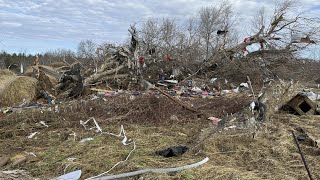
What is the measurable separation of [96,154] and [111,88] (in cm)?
742

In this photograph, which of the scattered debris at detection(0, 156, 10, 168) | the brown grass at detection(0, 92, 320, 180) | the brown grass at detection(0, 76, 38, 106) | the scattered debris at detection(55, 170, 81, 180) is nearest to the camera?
the scattered debris at detection(55, 170, 81, 180)

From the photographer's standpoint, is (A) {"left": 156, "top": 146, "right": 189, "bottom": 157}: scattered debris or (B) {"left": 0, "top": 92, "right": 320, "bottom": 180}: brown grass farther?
(A) {"left": 156, "top": 146, "right": 189, "bottom": 157}: scattered debris

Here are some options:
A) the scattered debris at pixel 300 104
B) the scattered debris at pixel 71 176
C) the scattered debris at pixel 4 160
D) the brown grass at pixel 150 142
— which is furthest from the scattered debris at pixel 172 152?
the scattered debris at pixel 300 104

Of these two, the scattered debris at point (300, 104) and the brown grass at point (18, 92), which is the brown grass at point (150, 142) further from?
the brown grass at point (18, 92)

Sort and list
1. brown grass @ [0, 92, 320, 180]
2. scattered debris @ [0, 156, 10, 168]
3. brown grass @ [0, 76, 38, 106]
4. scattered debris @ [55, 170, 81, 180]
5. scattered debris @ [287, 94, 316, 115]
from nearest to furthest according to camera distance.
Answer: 1. scattered debris @ [55, 170, 81, 180]
2. brown grass @ [0, 92, 320, 180]
3. scattered debris @ [0, 156, 10, 168]
4. scattered debris @ [287, 94, 316, 115]
5. brown grass @ [0, 76, 38, 106]

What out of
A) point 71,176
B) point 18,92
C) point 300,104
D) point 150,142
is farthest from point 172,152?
point 18,92

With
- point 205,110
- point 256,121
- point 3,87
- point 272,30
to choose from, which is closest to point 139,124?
point 205,110

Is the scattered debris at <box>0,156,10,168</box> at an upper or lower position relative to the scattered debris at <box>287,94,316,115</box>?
lower

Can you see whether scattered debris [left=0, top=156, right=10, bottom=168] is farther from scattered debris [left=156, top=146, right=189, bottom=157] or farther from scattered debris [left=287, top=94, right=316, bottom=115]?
scattered debris [left=287, top=94, right=316, bottom=115]

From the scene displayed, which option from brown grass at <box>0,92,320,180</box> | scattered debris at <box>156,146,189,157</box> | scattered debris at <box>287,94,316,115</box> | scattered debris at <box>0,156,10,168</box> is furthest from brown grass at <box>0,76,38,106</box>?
scattered debris at <box>287,94,316,115</box>

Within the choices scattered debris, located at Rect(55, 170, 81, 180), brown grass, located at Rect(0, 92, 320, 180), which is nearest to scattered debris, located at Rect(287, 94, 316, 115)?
brown grass, located at Rect(0, 92, 320, 180)

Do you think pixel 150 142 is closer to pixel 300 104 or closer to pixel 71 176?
pixel 71 176

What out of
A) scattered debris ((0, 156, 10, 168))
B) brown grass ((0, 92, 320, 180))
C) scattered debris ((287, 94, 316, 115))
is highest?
scattered debris ((287, 94, 316, 115))

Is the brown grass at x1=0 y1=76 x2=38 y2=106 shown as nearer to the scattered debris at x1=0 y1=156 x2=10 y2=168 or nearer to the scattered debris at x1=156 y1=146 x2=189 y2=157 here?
the scattered debris at x1=0 y1=156 x2=10 y2=168
